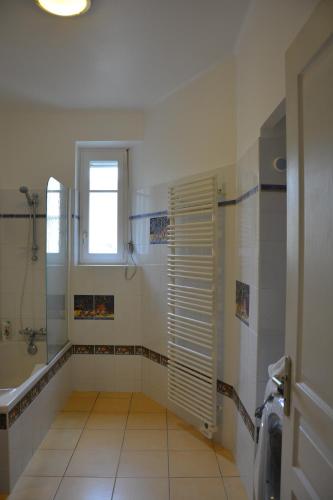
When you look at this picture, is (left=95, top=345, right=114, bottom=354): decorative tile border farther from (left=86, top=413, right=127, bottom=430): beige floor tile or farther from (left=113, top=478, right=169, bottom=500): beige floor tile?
(left=113, top=478, right=169, bottom=500): beige floor tile

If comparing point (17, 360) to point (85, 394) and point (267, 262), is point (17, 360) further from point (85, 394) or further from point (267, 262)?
point (267, 262)

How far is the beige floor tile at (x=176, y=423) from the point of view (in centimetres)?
256

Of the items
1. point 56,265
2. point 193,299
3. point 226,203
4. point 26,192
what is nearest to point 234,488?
point 193,299

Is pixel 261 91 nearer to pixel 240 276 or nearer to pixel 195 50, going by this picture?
pixel 195 50

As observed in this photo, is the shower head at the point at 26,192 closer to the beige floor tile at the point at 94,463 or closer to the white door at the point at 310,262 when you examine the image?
the beige floor tile at the point at 94,463

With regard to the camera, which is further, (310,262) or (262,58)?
(262,58)

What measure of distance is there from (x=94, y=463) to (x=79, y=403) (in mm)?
858

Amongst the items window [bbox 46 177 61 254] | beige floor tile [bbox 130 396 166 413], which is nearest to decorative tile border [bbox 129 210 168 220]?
window [bbox 46 177 61 254]

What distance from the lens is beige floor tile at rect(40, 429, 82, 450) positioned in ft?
7.52

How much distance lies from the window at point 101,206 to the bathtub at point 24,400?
0.91 m

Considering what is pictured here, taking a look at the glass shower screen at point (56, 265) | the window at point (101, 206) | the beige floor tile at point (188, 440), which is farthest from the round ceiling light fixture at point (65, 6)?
the beige floor tile at point (188, 440)

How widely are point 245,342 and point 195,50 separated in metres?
1.83

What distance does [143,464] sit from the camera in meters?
2.12

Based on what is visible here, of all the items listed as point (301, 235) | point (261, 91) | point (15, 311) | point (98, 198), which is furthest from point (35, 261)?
point (301, 235)
